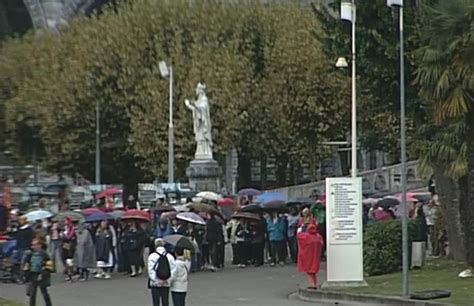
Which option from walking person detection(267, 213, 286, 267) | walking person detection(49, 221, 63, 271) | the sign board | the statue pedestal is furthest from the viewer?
the statue pedestal

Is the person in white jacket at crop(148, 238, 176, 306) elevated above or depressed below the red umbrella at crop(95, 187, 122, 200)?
below

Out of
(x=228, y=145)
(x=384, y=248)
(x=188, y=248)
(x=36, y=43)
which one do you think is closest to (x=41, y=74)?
(x=36, y=43)

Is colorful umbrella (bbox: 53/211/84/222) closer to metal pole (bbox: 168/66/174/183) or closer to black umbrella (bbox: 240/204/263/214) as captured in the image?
black umbrella (bbox: 240/204/263/214)

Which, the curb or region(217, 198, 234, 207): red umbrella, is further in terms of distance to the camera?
region(217, 198, 234, 207): red umbrella

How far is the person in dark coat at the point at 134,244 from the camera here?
29911 mm

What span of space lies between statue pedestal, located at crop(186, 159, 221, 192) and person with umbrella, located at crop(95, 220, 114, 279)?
56.9 feet

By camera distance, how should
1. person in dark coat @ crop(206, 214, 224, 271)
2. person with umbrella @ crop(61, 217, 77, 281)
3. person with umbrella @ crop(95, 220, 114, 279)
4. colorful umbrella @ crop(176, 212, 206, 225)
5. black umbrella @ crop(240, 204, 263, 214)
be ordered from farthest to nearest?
black umbrella @ crop(240, 204, 263, 214) → person in dark coat @ crop(206, 214, 224, 271) → colorful umbrella @ crop(176, 212, 206, 225) → person with umbrella @ crop(95, 220, 114, 279) → person with umbrella @ crop(61, 217, 77, 281)

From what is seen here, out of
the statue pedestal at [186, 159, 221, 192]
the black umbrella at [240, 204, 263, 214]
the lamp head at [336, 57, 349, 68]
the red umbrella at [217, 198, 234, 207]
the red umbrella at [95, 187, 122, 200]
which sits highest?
the lamp head at [336, 57, 349, 68]

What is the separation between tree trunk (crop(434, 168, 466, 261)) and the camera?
3001 centimetres

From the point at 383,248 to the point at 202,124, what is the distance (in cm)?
2110

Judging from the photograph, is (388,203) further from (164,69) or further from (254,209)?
(164,69)

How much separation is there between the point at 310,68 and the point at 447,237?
23673mm

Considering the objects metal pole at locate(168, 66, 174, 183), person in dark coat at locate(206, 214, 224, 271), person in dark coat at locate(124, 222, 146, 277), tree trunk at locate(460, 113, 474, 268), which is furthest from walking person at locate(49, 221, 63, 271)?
metal pole at locate(168, 66, 174, 183)

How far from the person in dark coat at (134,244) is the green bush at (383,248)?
19.5 ft
